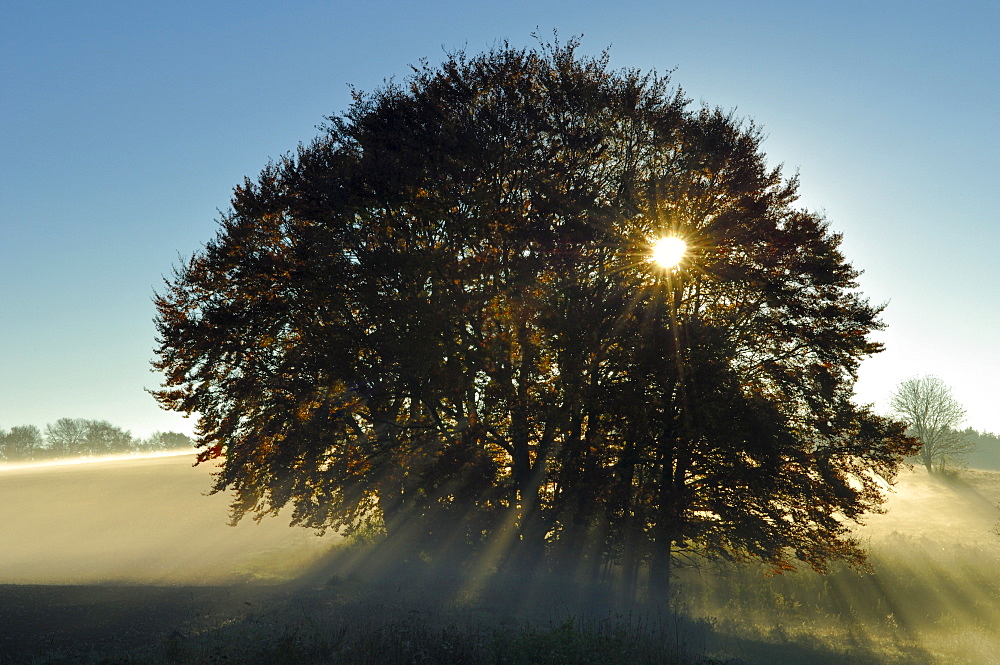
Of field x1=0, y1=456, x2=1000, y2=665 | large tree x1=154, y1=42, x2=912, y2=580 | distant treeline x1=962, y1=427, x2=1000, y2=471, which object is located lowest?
distant treeline x1=962, y1=427, x2=1000, y2=471

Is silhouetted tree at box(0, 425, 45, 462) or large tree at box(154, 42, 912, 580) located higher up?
large tree at box(154, 42, 912, 580)

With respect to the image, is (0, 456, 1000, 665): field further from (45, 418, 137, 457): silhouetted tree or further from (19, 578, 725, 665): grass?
(45, 418, 137, 457): silhouetted tree

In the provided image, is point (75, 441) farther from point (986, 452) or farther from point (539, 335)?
point (986, 452)

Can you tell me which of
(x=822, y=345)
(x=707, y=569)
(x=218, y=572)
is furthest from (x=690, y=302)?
(x=218, y=572)

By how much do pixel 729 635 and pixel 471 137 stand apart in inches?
529

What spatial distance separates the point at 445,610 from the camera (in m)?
13.8

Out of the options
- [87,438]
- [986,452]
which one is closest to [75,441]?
[87,438]

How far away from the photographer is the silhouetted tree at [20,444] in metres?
124

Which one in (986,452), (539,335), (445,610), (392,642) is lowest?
(986,452)

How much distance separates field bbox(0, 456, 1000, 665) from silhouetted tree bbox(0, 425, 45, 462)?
10901cm

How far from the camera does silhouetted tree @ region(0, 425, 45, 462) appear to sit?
406ft

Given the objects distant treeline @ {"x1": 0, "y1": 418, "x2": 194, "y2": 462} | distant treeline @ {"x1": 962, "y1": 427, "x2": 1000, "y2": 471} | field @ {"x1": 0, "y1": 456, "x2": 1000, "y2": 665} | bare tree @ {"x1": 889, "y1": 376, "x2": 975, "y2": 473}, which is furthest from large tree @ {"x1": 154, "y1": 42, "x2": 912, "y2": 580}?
distant treeline @ {"x1": 962, "y1": 427, "x2": 1000, "y2": 471}

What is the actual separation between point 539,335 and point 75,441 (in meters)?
147

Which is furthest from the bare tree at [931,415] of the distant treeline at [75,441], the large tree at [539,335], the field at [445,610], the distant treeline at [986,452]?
the distant treeline at [75,441]
